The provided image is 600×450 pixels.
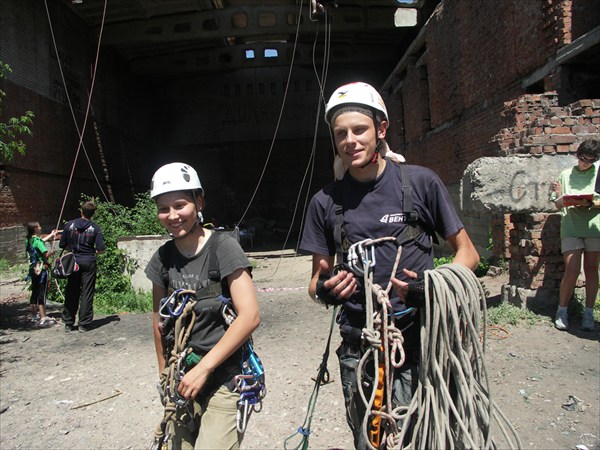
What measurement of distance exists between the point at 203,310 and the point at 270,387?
236 centimetres

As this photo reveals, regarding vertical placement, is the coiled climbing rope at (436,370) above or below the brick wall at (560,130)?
below

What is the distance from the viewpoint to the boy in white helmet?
6.19ft

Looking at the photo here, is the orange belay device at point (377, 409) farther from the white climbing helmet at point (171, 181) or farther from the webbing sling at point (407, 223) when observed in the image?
the white climbing helmet at point (171, 181)

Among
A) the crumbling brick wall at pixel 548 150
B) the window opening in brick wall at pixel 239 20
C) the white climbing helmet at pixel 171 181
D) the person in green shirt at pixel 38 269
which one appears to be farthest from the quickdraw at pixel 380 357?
the window opening in brick wall at pixel 239 20

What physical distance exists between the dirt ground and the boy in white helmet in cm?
157

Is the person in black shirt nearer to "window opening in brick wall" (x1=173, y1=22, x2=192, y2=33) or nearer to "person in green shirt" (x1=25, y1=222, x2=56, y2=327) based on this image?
"person in green shirt" (x1=25, y1=222, x2=56, y2=327)

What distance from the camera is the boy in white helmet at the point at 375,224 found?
1888 millimetres

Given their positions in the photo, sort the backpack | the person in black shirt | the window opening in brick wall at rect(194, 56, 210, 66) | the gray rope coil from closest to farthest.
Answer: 1. the gray rope coil
2. the backpack
3. the person in black shirt
4. the window opening in brick wall at rect(194, 56, 210, 66)

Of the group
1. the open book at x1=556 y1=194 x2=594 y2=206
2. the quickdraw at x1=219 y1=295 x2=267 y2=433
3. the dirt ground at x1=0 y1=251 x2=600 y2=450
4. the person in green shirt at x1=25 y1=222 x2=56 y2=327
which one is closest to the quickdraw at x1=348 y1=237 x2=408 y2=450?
the quickdraw at x1=219 y1=295 x2=267 y2=433

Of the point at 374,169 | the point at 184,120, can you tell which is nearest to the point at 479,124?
the point at 374,169

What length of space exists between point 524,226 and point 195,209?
14.4 feet

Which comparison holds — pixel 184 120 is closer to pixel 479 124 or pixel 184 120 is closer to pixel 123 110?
pixel 123 110

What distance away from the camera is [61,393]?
14.2 feet

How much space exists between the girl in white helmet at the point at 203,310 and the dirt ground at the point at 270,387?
4.53 ft
